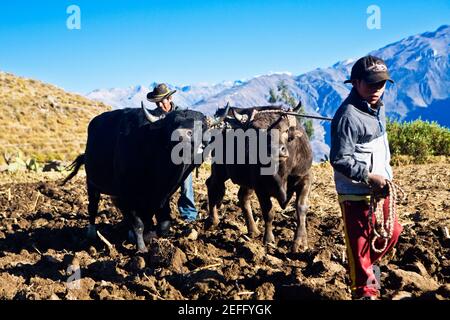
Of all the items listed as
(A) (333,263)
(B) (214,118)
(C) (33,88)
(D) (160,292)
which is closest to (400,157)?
(B) (214,118)

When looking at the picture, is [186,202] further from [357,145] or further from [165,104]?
[357,145]

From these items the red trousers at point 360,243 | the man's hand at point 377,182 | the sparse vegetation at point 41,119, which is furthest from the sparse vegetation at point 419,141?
the sparse vegetation at point 41,119

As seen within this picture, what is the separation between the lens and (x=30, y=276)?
17.1ft

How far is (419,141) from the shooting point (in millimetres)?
18062

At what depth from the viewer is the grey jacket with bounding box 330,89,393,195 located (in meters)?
3.69

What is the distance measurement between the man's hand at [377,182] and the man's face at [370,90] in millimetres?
582

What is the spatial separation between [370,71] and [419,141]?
1547 centimetres

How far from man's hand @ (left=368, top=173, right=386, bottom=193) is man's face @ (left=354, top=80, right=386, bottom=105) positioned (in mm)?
582

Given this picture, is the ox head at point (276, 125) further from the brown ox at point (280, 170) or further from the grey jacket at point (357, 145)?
the grey jacket at point (357, 145)

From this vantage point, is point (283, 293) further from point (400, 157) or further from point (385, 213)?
point (400, 157)

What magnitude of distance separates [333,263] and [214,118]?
2.67 m

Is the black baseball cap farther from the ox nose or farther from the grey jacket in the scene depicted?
the ox nose

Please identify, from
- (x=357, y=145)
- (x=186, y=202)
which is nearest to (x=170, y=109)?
(x=186, y=202)
